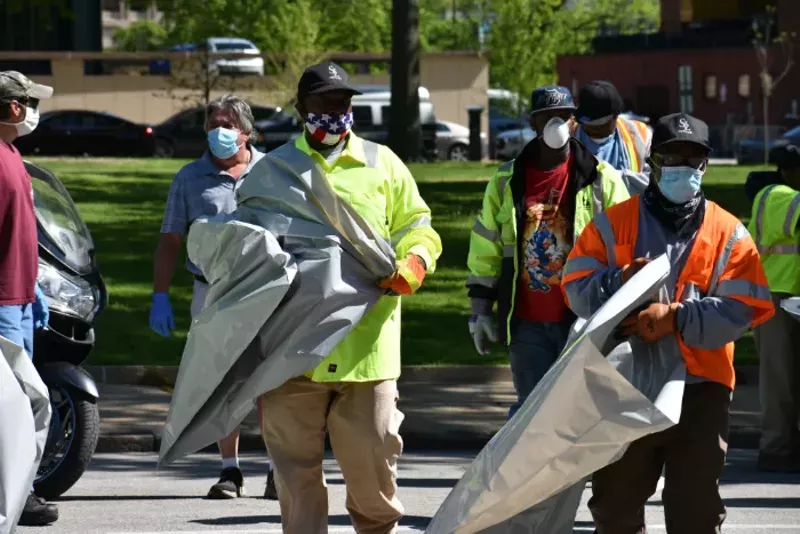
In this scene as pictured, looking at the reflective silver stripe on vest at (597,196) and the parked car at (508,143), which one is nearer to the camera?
the reflective silver stripe on vest at (597,196)

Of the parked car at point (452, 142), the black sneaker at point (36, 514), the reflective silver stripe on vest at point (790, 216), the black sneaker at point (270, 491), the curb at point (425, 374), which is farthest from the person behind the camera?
the parked car at point (452, 142)

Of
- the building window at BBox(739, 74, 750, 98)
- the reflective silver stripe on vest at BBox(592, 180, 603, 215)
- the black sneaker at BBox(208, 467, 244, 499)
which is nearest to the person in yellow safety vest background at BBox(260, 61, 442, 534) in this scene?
the reflective silver stripe on vest at BBox(592, 180, 603, 215)

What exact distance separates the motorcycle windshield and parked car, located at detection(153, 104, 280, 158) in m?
33.9

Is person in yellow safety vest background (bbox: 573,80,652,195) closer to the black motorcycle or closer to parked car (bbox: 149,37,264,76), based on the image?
the black motorcycle

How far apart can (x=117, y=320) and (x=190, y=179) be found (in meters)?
6.34

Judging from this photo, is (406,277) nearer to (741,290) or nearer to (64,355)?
(741,290)

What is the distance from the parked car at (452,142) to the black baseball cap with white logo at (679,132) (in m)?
38.9

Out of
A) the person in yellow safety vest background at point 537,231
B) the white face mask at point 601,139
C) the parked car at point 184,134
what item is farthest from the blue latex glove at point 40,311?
the parked car at point 184,134

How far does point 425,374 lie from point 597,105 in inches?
209

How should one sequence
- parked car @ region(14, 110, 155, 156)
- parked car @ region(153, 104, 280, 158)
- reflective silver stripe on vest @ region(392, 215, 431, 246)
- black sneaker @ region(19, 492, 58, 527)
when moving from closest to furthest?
reflective silver stripe on vest @ region(392, 215, 431, 246)
black sneaker @ region(19, 492, 58, 527)
parked car @ region(14, 110, 155, 156)
parked car @ region(153, 104, 280, 158)

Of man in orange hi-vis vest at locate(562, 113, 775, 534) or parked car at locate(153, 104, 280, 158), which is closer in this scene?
man in orange hi-vis vest at locate(562, 113, 775, 534)

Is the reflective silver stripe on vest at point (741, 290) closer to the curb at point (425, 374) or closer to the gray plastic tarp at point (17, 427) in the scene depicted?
the gray plastic tarp at point (17, 427)

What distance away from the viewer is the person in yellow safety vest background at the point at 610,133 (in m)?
8.30

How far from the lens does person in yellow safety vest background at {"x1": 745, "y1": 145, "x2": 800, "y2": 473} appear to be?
9.88 meters
